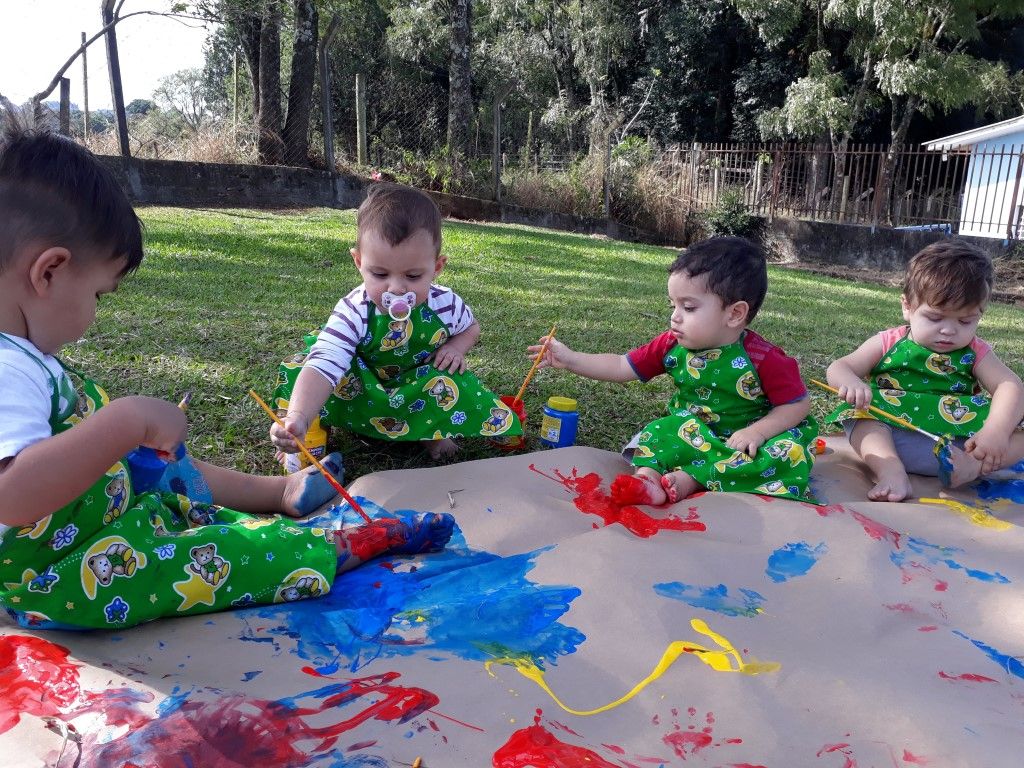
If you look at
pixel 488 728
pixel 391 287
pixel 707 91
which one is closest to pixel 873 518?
pixel 488 728

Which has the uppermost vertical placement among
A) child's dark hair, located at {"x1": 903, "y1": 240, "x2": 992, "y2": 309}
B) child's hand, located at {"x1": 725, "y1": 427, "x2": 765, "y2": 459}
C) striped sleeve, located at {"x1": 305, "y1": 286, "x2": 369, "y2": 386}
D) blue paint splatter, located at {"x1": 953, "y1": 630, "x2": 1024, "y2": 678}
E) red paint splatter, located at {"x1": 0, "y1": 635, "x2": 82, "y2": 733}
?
child's dark hair, located at {"x1": 903, "y1": 240, "x2": 992, "y2": 309}

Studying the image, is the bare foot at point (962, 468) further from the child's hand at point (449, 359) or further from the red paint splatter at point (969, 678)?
the child's hand at point (449, 359)

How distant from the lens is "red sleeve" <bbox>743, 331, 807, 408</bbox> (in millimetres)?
2506

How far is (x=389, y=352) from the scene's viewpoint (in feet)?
8.67

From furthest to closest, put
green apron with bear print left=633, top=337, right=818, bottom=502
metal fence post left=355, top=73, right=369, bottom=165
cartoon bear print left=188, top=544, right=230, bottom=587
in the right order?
metal fence post left=355, top=73, right=369, bottom=165, green apron with bear print left=633, top=337, right=818, bottom=502, cartoon bear print left=188, top=544, right=230, bottom=587

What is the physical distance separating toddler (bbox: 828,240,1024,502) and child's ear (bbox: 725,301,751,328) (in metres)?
0.45

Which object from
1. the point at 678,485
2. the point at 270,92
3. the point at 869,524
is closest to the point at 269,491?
the point at 678,485

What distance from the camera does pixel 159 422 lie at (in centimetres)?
137

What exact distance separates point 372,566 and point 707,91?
21236 millimetres

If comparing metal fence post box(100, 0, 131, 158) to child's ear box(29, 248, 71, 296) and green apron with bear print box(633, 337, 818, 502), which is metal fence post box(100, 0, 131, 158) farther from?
child's ear box(29, 248, 71, 296)

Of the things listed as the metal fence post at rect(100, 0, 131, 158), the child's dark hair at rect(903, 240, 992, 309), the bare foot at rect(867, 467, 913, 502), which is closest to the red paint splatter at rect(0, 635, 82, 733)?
the bare foot at rect(867, 467, 913, 502)

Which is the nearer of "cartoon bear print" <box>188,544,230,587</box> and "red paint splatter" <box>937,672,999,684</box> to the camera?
"red paint splatter" <box>937,672,999,684</box>

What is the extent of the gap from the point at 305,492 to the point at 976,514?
6.49ft

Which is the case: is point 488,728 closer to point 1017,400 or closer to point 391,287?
point 391,287
